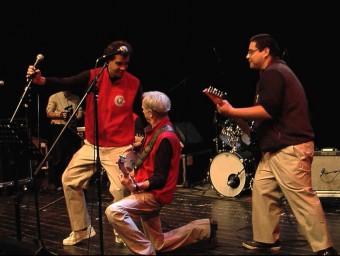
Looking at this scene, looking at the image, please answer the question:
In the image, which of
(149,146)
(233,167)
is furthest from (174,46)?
(149,146)

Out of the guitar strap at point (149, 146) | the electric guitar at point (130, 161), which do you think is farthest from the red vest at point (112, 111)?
the guitar strap at point (149, 146)

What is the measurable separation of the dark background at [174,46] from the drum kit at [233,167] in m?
1.42

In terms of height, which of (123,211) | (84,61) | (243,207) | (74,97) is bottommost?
(243,207)

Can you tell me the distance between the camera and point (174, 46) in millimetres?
9953

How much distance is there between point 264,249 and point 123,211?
4.33 ft

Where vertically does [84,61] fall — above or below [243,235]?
above

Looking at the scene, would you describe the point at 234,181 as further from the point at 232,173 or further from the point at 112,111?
the point at 112,111

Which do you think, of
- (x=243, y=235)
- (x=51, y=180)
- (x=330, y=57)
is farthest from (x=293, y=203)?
(x=51, y=180)

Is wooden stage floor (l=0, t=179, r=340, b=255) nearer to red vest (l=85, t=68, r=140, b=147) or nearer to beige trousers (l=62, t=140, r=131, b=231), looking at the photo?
beige trousers (l=62, t=140, r=131, b=231)

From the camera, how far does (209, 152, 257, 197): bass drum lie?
304 inches

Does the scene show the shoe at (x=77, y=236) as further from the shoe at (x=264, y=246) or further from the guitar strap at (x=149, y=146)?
the shoe at (x=264, y=246)

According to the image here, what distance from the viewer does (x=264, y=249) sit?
4.66 m

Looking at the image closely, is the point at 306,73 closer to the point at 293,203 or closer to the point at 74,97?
the point at 74,97

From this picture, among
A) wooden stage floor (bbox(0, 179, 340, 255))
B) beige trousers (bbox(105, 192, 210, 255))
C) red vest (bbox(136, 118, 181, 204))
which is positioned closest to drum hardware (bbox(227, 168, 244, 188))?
wooden stage floor (bbox(0, 179, 340, 255))
